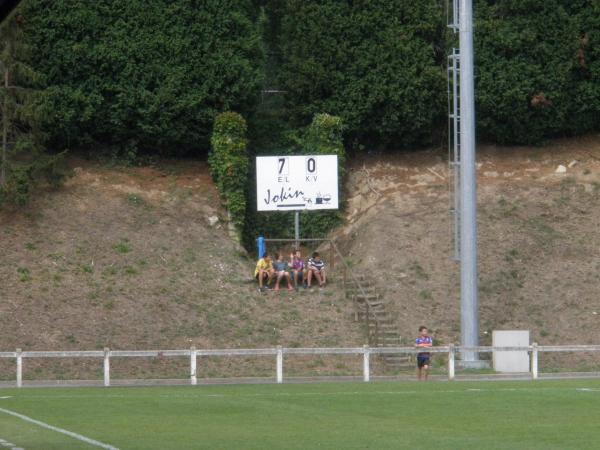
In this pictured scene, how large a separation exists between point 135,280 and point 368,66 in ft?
45.8

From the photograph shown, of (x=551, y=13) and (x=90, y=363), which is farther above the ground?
(x=551, y=13)

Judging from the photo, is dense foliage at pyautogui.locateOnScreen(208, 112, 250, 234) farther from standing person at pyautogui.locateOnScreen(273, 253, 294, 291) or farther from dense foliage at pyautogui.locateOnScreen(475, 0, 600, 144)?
dense foliage at pyautogui.locateOnScreen(475, 0, 600, 144)

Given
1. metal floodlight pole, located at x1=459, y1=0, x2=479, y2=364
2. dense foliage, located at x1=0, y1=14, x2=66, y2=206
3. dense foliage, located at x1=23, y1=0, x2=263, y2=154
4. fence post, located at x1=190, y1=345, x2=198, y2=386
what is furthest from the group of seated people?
fence post, located at x1=190, y1=345, x2=198, y2=386

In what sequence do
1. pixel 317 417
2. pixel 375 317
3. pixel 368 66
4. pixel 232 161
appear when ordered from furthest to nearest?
1. pixel 368 66
2. pixel 232 161
3. pixel 375 317
4. pixel 317 417

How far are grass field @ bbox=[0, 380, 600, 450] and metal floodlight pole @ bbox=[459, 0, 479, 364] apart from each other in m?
7.95

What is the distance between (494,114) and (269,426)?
111 ft

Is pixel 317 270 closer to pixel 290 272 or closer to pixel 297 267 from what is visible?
pixel 297 267

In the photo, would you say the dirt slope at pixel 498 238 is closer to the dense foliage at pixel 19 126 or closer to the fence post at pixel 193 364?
the fence post at pixel 193 364

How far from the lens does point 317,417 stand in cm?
2048

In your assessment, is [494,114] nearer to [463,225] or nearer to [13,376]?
[463,225]

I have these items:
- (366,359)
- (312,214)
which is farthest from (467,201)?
(312,214)

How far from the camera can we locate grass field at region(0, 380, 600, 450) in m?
16.6

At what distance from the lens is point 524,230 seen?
46875 millimetres

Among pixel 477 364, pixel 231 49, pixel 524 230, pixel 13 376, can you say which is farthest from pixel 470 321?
pixel 231 49
